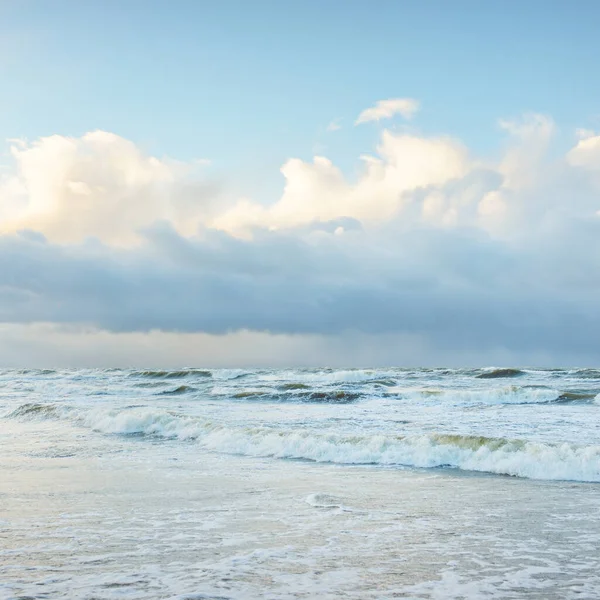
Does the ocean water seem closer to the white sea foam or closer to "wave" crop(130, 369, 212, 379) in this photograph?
the white sea foam

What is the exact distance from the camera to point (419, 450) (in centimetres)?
1569

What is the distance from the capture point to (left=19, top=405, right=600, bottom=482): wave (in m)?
13.6

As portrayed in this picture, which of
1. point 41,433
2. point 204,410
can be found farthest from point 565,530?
point 204,410

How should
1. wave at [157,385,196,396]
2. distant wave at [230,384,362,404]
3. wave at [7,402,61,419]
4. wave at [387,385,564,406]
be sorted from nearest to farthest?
wave at [7,402,61,419], wave at [387,385,564,406], distant wave at [230,384,362,404], wave at [157,385,196,396]

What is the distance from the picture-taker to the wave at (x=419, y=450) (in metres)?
13.6

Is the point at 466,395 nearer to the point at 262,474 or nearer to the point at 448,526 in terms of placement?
the point at 262,474

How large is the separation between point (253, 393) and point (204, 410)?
28.4 feet

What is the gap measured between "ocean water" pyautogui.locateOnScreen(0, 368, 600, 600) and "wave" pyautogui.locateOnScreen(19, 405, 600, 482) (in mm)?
52

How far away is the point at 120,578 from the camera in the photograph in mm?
6375

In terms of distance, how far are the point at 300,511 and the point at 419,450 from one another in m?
6.73

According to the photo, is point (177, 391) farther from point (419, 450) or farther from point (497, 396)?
point (419, 450)

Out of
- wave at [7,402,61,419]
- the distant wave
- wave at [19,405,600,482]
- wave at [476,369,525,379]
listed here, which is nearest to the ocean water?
wave at [19,405,600,482]

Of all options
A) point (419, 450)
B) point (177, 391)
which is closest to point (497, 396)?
point (419, 450)

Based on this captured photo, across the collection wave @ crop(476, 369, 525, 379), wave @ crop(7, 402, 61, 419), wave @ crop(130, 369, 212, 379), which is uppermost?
wave @ crop(130, 369, 212, 379)
